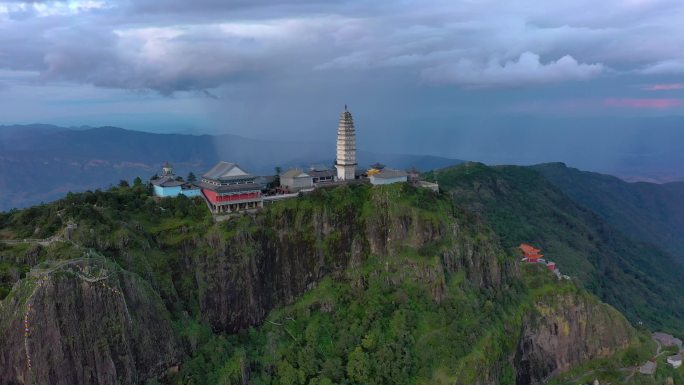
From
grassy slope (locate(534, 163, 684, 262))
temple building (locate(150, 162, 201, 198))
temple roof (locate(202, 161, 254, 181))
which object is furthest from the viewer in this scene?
grassy slope (locate(534, 163, 684, 262))

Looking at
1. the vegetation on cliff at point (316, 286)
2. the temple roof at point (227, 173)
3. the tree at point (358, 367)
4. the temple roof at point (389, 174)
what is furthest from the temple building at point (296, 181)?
the tree at point (358, 367)

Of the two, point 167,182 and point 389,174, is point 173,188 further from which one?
point 389,174

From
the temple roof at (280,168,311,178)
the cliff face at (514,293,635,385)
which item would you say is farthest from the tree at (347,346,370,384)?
the temple roof at (280,168,311,178)

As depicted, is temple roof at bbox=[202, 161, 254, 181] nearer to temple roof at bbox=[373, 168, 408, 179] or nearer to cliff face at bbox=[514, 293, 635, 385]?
temple roof at bbox=[373, 168, 408, 179]

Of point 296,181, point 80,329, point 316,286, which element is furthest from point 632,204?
point 80,329

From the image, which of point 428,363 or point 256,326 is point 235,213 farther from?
point 428,363

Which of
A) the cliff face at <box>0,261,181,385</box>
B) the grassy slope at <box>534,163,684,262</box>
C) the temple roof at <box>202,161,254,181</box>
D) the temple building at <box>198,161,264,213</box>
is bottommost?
the grassy slope at <box>534,163,684,262</box>

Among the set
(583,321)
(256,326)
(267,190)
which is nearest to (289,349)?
(256,326)
